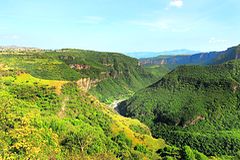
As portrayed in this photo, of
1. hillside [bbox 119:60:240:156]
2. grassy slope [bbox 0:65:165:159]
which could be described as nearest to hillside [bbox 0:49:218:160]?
grassy slope [bbox 0:65:165:159]

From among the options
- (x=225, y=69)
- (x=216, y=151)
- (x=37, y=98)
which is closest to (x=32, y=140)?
(x=37, y=98)

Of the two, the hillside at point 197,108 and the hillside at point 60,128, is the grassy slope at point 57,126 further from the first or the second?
the hillside at point 197,108

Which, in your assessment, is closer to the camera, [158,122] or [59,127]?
[59,127]

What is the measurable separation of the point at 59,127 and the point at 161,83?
127 m

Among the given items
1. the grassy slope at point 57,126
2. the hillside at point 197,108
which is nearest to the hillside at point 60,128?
the grassy slope at point 57,126

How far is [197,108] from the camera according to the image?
148 meters

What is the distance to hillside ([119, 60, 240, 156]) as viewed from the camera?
126 meters

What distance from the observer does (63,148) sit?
2336 inches

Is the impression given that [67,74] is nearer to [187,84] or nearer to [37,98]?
[187,84]

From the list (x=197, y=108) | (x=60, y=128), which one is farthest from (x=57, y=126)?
(x=197, y=108)

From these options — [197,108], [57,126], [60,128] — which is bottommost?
[197,108]

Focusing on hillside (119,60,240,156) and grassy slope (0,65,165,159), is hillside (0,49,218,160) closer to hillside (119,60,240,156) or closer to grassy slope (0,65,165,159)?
grassy slope (0,65,165,159)

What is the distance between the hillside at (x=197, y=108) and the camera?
126m

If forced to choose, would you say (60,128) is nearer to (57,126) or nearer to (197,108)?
(57,126)
